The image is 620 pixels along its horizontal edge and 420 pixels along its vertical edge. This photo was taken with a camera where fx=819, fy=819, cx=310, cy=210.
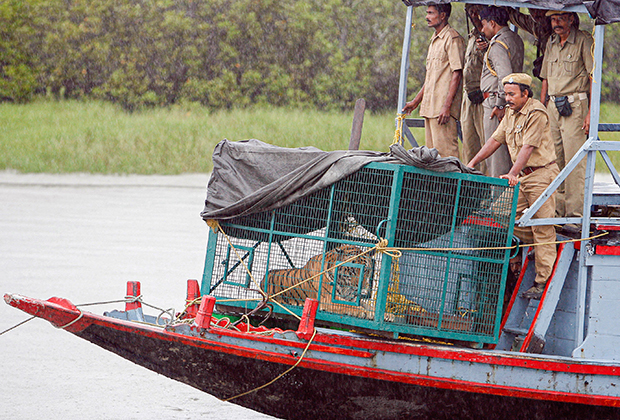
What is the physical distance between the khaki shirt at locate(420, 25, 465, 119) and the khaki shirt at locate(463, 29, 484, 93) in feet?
0.25

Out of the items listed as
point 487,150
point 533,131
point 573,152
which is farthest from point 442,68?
point 533,131

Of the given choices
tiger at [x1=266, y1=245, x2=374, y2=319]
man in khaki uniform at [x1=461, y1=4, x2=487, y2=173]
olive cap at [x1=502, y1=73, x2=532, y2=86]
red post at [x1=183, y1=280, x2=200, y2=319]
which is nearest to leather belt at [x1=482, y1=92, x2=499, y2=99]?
man in khaki uniform at [x1=461, y1=4, x2=487, y2=173]

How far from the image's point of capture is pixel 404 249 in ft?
16.0

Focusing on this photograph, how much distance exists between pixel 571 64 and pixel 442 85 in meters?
1.20

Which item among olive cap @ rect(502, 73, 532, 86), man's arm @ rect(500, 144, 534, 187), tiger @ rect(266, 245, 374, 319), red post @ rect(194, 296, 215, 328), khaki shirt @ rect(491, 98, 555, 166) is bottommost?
red post @ rect(194, 296, 215, 328)

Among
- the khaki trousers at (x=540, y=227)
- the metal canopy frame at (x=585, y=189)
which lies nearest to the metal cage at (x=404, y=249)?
the metal canopy frame at (x=585, y=189)

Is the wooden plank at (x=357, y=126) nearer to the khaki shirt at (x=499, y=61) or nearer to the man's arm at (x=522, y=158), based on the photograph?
the khaki shirt at (x=499, y=61)

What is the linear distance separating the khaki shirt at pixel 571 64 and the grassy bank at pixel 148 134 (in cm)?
1531

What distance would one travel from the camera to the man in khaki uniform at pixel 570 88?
6.04 metres

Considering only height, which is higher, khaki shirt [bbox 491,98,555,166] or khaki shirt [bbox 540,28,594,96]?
khaki shirt [bbox 540,28,594,96]

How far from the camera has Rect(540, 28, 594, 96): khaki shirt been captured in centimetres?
608

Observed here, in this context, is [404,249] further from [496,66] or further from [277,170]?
[496,66]

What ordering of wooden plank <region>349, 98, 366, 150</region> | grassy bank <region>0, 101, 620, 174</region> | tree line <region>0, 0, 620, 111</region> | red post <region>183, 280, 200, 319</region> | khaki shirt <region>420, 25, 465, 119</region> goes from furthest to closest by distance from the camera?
tree line <region>0, 0, 620, 111</region>
grassy bank <region>0, 101, 620, 174</region>
khaki shirt <region>420, 25, 465, 119</region>
wooden plank <region>349, 98, 366, 150</region>
red post <region>183, 280, 200, 319</region>

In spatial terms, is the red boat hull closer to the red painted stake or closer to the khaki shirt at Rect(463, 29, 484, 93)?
the red painted stake
